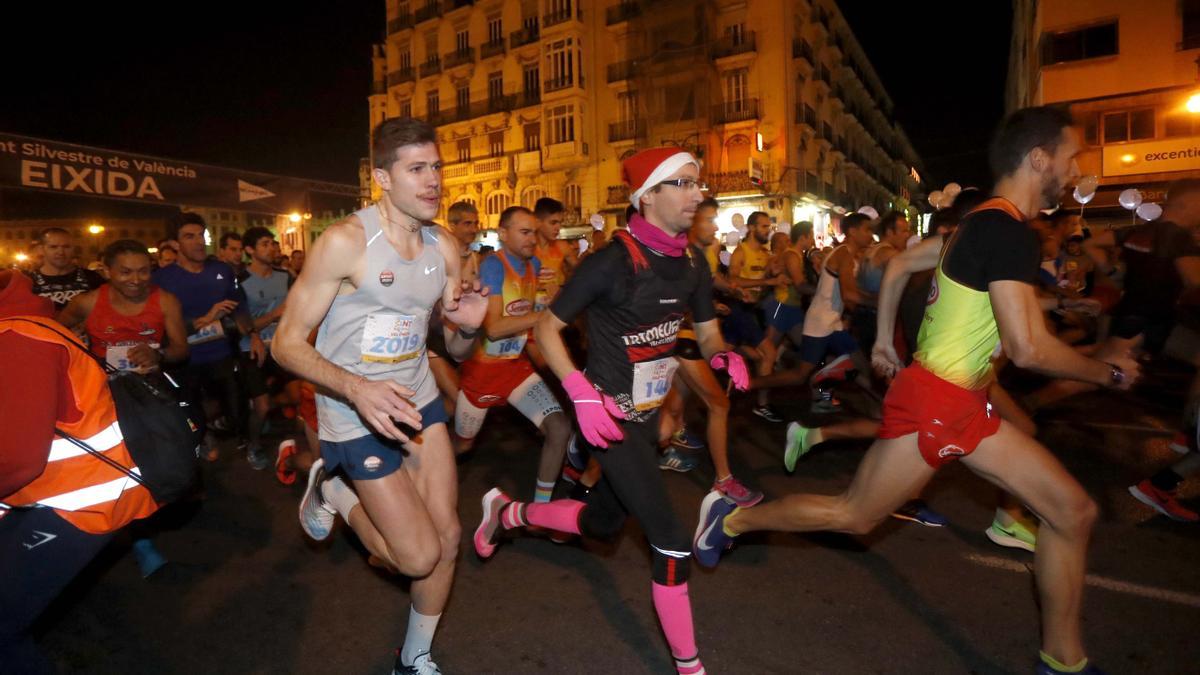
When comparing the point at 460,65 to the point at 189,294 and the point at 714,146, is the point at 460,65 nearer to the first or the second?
the point at 714,146

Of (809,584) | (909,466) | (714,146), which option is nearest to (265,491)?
(809,584)

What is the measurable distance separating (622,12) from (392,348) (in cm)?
3711

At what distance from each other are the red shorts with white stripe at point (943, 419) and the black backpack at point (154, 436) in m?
2.75

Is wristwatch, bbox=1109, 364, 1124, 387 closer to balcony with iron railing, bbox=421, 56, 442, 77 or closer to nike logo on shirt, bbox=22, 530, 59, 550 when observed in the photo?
nike logo on shirt, bbox=22, 530, 59, 550

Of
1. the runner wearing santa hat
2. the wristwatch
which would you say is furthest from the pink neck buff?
the wristwatch

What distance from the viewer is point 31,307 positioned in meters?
2.47

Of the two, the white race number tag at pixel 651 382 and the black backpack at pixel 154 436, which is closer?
the black backpack at pixel 154 436

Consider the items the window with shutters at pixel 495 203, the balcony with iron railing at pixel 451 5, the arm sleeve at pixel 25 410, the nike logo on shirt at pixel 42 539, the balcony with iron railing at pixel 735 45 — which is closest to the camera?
the arm sleeve at pixel 25 410

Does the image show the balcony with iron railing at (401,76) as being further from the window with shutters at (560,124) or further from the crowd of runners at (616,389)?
the crowd of runners at (616,389)

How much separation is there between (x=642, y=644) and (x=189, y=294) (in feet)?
17.4

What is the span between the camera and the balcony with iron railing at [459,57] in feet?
138

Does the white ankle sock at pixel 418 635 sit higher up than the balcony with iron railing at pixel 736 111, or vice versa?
the balcony with iron railing at pixel 736 111

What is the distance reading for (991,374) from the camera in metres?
2.91

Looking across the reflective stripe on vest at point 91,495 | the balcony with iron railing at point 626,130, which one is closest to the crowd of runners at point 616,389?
the reflective stripe on vest at point 91,495
